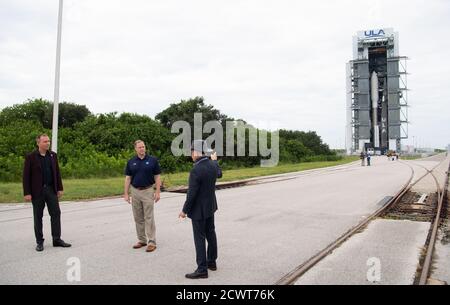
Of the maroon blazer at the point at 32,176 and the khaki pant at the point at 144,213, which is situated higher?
the maroon blazer at the point at 32,176

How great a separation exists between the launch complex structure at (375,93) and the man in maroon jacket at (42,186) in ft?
323

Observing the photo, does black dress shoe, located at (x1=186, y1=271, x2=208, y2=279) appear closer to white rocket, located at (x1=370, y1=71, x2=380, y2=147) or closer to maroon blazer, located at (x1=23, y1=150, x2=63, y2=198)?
maroon blazer, located at (x1=23, y1=150, x2=63, y2=198)

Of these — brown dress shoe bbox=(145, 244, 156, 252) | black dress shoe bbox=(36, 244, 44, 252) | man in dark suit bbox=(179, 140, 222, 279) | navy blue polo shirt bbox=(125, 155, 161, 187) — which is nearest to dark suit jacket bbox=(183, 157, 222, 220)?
man in dark suit bbox=(179, 140, 222, 279)

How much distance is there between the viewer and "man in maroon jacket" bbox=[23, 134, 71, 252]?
7.30 m

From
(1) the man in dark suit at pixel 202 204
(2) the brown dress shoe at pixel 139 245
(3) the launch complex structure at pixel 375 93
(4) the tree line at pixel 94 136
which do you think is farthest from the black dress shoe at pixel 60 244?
(3) the launch complex structure at pixel 375 93

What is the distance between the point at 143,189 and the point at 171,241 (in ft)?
3.85

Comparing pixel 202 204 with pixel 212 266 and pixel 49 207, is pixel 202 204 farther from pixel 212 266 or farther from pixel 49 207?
pixel 49 207

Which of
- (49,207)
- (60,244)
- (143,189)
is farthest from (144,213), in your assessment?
(49,207)

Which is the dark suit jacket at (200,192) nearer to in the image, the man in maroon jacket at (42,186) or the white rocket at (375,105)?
the man in maroon jacket at (42,186)

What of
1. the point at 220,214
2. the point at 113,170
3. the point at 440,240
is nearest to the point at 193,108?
the point at 113,170

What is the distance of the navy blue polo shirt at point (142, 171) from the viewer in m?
7.38

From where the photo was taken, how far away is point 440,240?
8273 millimetres

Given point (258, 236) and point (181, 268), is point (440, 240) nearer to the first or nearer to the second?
point (258, 236)

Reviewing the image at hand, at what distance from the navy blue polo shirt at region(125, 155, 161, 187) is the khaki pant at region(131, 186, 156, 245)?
0.14 metres
